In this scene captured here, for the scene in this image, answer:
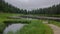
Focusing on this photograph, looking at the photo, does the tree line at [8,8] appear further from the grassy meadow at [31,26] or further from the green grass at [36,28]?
the green grass at [36,28]

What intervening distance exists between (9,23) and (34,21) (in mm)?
427

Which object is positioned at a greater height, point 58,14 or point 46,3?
point 46,3

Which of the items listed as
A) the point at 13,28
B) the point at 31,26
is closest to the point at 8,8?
the point at 13,28

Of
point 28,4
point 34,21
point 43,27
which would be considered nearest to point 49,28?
point 43,27

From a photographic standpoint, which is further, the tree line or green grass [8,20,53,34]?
the tree line

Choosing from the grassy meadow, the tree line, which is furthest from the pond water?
the tree line

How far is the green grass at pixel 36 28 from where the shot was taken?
2.44 meters

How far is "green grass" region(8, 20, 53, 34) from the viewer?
2.44 metres

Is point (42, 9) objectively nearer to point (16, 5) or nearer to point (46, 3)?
point (46, 3)

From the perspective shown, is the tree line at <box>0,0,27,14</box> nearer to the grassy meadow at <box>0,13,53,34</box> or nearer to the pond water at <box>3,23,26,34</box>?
the grassy meadow at <box>0,13,53,34</box>

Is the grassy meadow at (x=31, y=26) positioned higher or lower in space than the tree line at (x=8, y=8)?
lower

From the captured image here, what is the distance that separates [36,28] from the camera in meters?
2.51

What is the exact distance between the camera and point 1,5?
8.81 ft

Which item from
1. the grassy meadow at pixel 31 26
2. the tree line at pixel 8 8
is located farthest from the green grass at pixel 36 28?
the tree line at pixel 8 8
